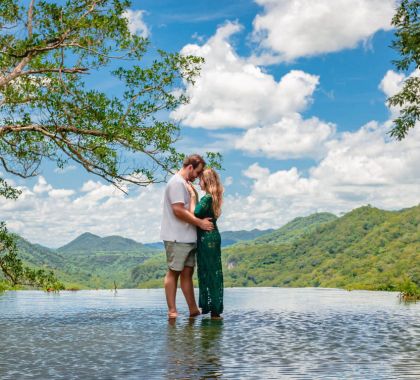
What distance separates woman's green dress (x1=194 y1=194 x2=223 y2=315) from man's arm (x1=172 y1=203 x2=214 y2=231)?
0.61ft

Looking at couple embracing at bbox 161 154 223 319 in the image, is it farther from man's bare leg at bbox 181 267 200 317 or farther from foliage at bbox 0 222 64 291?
foliage at bbox 0 222 64 291

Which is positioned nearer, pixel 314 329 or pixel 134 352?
pixel 134 352

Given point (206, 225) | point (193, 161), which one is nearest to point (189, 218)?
point (206, 225)

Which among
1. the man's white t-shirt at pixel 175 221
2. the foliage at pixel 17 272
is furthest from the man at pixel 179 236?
the foliage at pixel 17 272

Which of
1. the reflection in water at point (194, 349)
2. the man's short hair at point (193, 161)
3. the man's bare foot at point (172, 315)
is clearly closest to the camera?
the reflection in water at point (194, 349)

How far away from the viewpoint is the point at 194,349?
25.1ft

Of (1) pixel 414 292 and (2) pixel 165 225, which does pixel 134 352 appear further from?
(1) pixel 414 292

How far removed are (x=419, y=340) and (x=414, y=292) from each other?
11525mm

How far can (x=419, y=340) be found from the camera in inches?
339

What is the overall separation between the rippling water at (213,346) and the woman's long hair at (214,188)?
202 centimetres

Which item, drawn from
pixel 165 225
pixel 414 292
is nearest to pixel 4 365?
pixel 165 225

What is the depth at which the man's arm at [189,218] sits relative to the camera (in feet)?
39.1

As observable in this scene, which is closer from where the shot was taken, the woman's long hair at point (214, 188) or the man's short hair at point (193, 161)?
the woman's long hair at point (214, 188)

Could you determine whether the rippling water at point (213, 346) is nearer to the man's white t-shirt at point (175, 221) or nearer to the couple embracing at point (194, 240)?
the couple embracing at point (194, 240)
